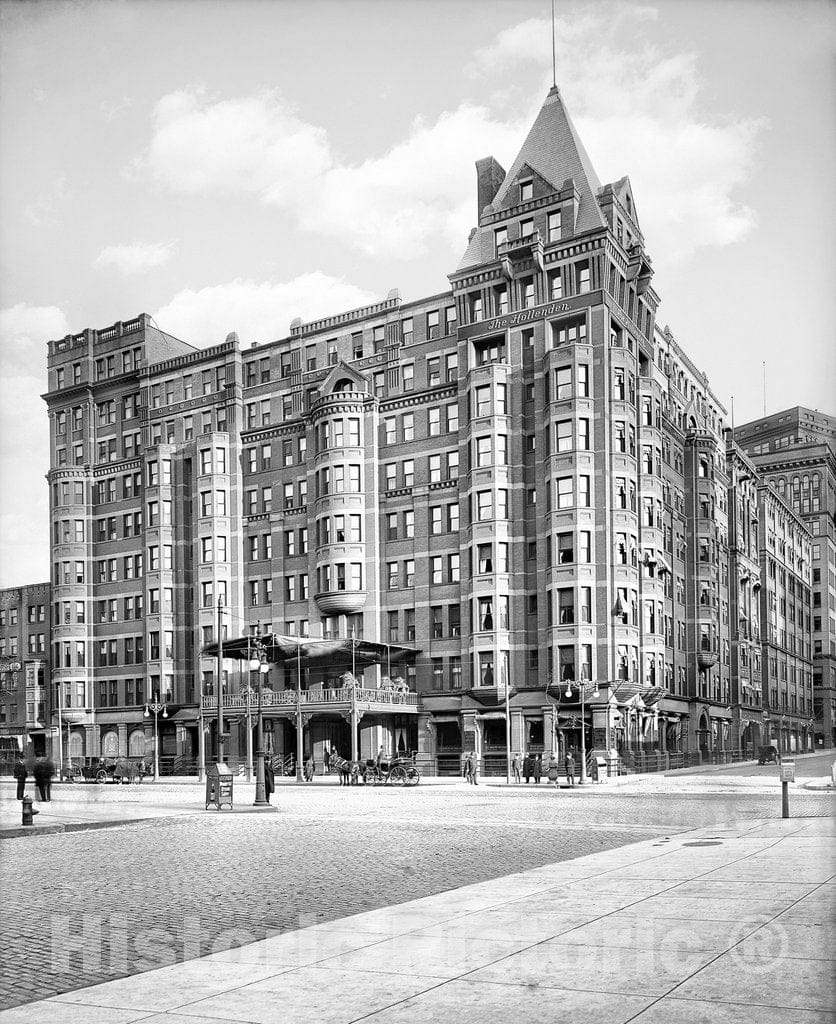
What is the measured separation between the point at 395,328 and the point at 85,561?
3027 centimetres

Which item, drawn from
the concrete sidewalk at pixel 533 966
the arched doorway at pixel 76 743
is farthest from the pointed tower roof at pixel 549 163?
the concrete sidewalk at pixel 533 966

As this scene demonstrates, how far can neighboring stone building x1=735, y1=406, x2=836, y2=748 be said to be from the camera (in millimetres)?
129750

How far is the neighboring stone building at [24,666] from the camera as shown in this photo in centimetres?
8688

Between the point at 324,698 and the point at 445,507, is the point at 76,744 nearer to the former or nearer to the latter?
the point at 324,698

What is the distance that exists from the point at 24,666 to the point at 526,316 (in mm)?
50125

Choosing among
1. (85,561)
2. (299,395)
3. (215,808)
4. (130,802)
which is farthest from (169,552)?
(215,808)

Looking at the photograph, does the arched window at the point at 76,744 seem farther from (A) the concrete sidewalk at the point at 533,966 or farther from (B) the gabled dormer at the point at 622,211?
(A) the concrete sidewalk at the point at 533,966

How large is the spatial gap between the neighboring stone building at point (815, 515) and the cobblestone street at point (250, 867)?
337ft

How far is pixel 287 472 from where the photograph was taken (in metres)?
76.9

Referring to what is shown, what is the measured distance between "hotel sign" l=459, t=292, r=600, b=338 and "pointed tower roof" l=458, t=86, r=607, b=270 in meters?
4.02

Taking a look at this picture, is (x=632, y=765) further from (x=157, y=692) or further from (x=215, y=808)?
(x=157, y=692)

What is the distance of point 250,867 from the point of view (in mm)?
17625

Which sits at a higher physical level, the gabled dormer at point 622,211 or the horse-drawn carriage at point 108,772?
the gabled dormer at point 622,211

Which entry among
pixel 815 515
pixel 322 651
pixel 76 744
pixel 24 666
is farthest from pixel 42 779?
pixel 815 515
